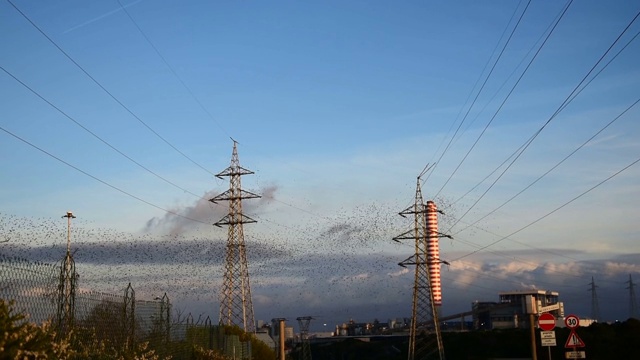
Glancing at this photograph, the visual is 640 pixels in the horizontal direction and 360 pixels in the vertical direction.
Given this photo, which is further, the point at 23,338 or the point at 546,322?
the point at 546,322

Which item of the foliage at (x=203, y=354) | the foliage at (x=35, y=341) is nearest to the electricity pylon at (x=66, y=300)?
the foliage at (x=35, y=341)

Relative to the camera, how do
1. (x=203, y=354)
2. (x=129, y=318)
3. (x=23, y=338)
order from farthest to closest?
(x=203, y=354) < (x=129, y=318) < (x=23, y=338)

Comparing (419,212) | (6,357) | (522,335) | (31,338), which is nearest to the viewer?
(6,357)

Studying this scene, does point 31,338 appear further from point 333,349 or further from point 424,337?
point 333,349

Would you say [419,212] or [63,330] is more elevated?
[419,212]

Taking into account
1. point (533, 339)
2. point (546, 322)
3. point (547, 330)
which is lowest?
point (533, 339)

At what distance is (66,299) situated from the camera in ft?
58.3

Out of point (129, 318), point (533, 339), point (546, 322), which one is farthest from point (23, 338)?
point (533, 339)

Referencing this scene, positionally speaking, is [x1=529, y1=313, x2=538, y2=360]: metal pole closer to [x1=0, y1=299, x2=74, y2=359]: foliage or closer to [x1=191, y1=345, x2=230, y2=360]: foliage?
[x1=191, y1=345, x2=230, y2=360]: foliage

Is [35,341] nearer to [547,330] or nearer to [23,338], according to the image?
[23,338]

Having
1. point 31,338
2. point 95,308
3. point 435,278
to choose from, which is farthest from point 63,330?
point 435,278

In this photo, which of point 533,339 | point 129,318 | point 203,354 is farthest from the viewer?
point 203,354

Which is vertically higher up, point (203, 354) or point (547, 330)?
point (547, 330)

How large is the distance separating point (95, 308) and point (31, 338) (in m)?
5.92
